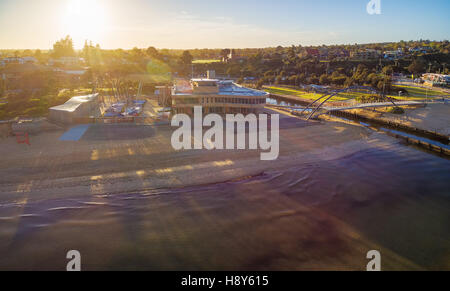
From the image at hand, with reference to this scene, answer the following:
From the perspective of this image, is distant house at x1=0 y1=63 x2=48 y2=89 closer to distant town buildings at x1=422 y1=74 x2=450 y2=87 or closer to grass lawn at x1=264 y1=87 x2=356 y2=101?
grass lawn at x1=264 y1=87 x2=356 y2=101

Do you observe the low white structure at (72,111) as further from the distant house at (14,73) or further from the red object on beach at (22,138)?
the distant house at (14,73)

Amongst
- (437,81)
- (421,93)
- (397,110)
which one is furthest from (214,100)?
(437,81)

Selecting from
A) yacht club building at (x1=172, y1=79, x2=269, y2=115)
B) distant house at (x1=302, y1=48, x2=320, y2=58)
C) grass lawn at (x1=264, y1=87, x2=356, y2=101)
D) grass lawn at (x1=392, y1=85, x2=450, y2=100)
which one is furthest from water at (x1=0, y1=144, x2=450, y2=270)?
distant house at (x1=302, y1=48, x2=320, y2=58)

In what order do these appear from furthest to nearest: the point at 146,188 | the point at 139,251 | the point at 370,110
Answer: the point at 370,110 < the point at 146,188 < the point at 139,251

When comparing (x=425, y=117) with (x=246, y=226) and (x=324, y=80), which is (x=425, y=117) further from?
(x=324, y=80)

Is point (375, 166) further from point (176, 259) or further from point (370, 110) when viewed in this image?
point (370, 110)
